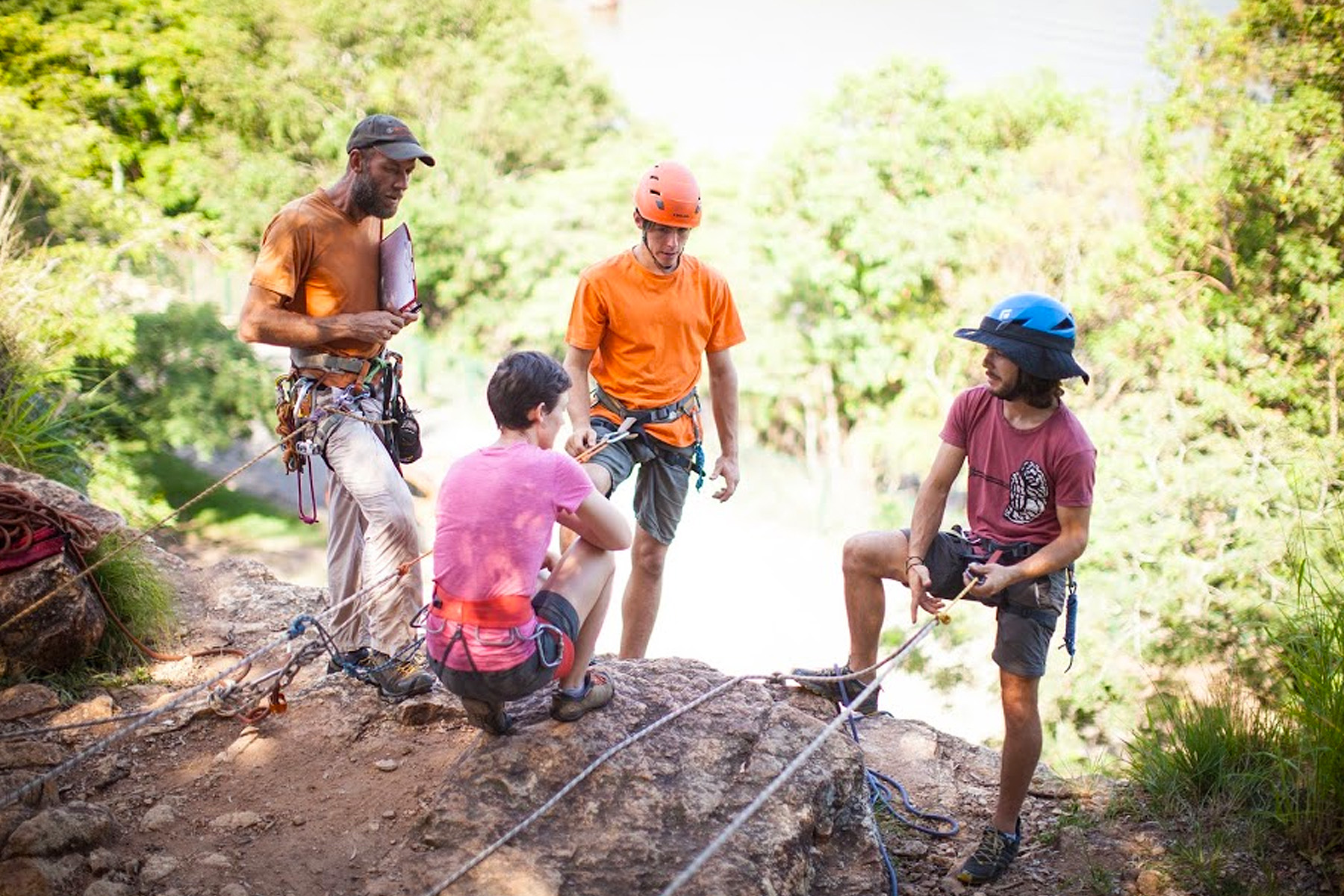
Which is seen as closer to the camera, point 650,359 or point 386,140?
point 386,140

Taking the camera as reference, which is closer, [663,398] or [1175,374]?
[663,398]

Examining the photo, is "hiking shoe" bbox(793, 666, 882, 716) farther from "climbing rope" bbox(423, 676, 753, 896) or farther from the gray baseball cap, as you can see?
the gray baseball cap

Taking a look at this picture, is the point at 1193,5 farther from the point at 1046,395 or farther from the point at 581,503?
the point at 581,503

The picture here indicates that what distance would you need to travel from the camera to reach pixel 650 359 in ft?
13.8

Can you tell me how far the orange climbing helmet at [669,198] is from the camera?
402cm

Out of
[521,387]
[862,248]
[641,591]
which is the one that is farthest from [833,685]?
[862,248]

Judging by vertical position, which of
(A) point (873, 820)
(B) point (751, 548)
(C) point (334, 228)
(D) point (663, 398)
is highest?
(C) point (334, 228)

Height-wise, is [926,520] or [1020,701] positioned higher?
[926,520]

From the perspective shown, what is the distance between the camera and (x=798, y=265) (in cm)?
2058

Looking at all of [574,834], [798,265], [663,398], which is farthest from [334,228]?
[798,265]

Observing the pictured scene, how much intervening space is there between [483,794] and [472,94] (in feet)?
84.6

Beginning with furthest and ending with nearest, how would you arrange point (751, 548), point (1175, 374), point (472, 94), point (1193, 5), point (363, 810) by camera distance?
1. point (472, 94)
2. point (751, 548)
3. point (1193, 5)
4. point (1175, 374)
5. point (363, 810)

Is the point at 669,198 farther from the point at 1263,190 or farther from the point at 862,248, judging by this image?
the point at 862,248

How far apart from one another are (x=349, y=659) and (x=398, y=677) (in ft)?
0.74
